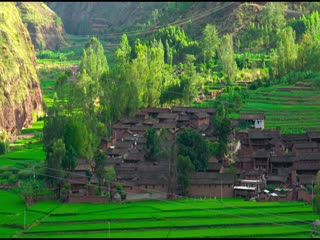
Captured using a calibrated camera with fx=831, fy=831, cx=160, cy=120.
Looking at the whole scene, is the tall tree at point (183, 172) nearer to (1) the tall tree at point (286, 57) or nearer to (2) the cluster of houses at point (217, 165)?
(2) the cluster of houses at point (217, 165)

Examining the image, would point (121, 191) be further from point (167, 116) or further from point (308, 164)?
point (167, 116)

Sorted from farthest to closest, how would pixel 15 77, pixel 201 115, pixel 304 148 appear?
1. pixel 15 77
2. pixel 201 115
3. pixel 304 148

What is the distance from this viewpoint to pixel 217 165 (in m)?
41.3

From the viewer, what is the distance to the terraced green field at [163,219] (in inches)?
1277

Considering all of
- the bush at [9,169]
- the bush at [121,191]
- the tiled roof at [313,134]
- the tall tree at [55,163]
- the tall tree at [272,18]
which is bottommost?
the bush at [121,191]

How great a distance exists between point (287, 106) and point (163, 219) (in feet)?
69.5

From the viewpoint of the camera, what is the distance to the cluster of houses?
38781 mm

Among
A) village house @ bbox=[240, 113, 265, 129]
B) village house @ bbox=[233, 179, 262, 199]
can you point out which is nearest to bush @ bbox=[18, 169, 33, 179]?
village house @ bbox=[233, 179, 262, 199]

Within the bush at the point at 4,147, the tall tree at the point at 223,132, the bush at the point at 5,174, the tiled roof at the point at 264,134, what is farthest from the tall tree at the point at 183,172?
the bush at the point at 4,147

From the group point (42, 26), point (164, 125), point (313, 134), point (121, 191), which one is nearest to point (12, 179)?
point (121, 191)

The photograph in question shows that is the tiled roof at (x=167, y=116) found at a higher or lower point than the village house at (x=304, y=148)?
higher

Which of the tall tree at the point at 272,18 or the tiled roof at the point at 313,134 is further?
the tall tree at the point at 272,18

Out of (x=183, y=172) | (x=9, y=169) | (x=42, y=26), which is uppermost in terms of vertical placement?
(x=42, y=26)

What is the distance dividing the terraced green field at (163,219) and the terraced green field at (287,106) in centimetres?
1257
